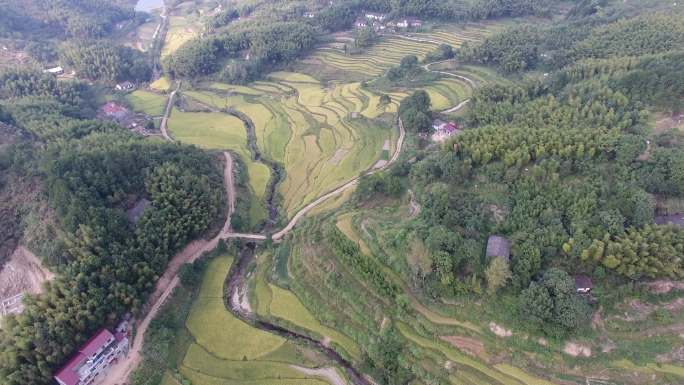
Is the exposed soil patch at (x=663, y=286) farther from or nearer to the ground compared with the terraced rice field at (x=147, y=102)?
nearer to the ground

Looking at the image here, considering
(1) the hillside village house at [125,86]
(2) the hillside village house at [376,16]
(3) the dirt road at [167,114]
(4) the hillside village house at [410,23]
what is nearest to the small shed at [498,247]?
(3) the dirt road at [167,114]

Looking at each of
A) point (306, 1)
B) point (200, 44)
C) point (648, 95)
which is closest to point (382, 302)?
point (648, 95)

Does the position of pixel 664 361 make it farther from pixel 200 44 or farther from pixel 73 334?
pixel 200 44

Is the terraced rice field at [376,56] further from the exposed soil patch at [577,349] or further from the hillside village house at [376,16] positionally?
the exposed soil patch at [577,349]

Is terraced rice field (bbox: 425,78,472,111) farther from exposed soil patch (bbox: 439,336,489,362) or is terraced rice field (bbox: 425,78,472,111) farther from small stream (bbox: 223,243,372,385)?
exposed soil patch (bbox: 439,336,489,362)

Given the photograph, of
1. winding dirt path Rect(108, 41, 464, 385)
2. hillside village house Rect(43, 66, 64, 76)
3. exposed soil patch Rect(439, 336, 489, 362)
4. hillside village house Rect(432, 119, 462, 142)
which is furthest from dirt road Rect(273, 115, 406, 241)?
hillside village house Rect(43, 66, 64, 76)

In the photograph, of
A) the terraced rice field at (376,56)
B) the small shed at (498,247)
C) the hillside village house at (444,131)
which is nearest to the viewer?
the small shed at (498,247)

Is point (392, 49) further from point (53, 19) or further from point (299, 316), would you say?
point (53, 19)
